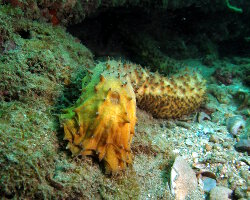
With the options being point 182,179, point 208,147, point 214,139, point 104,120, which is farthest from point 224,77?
point 104,120

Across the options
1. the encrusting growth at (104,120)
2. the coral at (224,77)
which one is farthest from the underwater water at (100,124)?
the coral at (224,77)

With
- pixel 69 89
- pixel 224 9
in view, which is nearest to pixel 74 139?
pixel 69 89

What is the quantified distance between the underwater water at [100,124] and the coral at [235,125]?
2cm

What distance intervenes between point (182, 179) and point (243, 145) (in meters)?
1.17

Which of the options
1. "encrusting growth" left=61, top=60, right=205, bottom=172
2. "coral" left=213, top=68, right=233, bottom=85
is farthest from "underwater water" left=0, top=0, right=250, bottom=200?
"coral" left=213, top=68, right=233, bottom=85

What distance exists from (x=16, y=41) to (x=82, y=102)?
1310 millimetres

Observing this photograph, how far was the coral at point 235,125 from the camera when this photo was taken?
324 cm

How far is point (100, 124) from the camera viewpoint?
1917mm

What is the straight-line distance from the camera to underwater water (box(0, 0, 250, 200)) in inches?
70.7

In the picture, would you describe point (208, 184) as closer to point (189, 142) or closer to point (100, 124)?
point (189, 142)

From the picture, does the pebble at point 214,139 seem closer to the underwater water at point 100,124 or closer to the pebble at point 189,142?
the underwater water at point 100,124

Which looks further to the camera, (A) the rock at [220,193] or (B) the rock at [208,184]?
(B) the rock at [208,184]

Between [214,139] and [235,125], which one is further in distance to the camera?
[235,125]

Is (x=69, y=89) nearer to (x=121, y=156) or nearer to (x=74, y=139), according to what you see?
(x=74, y=139)
